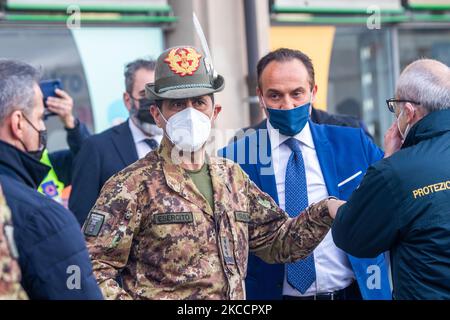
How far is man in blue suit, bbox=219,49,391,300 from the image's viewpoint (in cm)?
434

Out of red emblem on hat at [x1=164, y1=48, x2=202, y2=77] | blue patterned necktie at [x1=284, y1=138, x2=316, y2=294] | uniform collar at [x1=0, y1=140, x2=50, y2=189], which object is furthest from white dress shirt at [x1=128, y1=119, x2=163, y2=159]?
uniform collar at [x1=0, y1=140, x2=50, y2=189]

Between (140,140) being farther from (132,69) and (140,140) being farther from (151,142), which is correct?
(132,69)

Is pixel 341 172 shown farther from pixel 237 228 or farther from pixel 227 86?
pixel 227 86

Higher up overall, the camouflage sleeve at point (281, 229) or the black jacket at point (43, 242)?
the black jacket at point (43, 242)

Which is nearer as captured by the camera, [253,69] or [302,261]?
[302,261]

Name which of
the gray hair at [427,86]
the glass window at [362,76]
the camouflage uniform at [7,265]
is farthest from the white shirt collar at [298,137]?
the glass window at [362,76]

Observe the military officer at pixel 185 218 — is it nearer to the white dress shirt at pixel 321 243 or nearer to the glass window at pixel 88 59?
the white dress shirt at pixel 321 243

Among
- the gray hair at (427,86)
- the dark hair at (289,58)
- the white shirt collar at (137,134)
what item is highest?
the dark hair at (289,58)

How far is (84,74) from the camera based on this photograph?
714 cm

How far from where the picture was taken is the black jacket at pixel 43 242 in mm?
2841

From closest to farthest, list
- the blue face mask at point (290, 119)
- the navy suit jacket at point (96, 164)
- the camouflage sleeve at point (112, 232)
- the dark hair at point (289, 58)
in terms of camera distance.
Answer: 1. the camouflage sleeve at point (112, 232)
2. the blue face mask at point (290, 119)
3. the dark hair at point (289, 58)
4. the navy suit jacket at point (96, 164)
